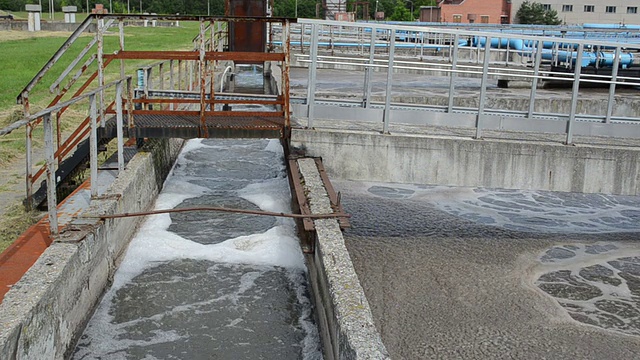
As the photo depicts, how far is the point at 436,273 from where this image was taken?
8.42 m

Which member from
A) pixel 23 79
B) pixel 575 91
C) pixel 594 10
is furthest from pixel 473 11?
pixel 575 91

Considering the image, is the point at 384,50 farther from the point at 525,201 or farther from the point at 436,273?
the point at 436,273

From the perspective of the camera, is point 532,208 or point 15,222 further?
point 532,208

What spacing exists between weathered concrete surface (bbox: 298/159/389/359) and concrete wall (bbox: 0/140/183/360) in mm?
2054

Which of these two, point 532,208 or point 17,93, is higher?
point 17,93

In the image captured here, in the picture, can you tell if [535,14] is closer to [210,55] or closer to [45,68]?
[210,55]

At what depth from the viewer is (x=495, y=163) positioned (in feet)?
27.9

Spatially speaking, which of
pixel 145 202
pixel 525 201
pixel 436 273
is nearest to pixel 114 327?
pixel 145 202

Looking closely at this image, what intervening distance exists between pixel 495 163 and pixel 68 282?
16.3ft

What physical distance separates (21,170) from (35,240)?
203 inches

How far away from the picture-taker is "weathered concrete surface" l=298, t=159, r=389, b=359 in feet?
15.7

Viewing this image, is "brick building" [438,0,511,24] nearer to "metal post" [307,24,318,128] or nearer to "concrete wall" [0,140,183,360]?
"metal post" [307,24,318,128]

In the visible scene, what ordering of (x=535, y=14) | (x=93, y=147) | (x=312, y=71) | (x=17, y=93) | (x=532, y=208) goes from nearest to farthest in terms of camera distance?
(x=93, y=147) → (x=312, y=71) → (x=532, y=208) → (x=17, y=93) → (x=535, y=14)

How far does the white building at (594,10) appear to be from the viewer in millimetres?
67875
